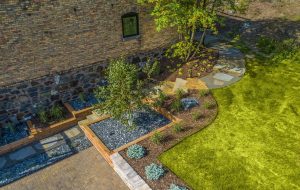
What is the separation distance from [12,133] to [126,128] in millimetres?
5311

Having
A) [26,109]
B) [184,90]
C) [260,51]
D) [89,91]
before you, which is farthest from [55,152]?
[260,51]

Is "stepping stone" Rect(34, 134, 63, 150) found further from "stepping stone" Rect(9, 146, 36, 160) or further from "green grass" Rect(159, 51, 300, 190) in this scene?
"green grass" Rect(159, 51, 300, 190)

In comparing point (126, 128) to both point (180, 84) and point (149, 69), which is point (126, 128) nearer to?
point (149, 69)

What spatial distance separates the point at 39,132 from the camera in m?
12.5

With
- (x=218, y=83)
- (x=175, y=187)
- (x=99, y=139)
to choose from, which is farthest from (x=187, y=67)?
(x=175, y=187)

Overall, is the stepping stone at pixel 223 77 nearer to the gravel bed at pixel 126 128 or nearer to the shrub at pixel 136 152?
the gravel bed at pixel 126 128

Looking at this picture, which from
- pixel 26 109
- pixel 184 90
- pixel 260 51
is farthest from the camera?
pixel 260 51

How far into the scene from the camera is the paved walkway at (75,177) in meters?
10.3

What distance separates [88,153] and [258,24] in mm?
16357

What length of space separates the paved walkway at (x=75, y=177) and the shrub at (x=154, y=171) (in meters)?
1.17

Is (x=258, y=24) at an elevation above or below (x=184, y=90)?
above

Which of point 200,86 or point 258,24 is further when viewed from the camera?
point 258,24

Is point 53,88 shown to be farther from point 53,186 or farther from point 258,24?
point 258,24

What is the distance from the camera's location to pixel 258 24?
2125 cm
